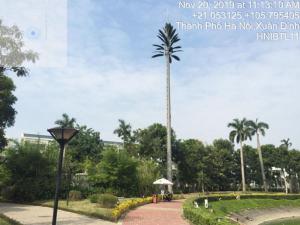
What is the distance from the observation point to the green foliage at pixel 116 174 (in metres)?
40.8

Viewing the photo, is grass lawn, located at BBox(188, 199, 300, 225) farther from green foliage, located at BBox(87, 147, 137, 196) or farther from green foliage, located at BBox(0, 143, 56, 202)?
green foliage, located at BBox(0, 143, 56, 202)

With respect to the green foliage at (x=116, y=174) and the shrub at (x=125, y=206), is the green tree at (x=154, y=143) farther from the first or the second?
the shrub at (x=125, y=206)

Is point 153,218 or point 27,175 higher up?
point 27,175

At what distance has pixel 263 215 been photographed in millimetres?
41688

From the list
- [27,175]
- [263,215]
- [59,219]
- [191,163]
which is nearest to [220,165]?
[191,163]

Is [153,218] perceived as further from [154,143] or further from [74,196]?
[154,143]

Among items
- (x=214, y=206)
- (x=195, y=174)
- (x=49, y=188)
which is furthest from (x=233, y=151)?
(x=49, y=188)

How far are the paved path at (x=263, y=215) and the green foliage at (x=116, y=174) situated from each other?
38.6ft

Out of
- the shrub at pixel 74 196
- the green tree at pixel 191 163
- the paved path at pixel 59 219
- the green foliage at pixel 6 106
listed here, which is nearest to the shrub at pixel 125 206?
the paved path at pixel 59 219

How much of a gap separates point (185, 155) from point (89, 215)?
45.7m

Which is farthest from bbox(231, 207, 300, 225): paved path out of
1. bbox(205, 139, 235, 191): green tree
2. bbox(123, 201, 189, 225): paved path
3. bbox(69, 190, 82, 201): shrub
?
bbox(205, 139, 235, 191): green tree

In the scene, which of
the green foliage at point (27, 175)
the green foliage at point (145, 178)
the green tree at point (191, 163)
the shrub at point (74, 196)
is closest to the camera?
the shrub at point (74, 196)

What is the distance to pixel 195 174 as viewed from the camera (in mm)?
70812

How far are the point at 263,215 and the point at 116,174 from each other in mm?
16344
